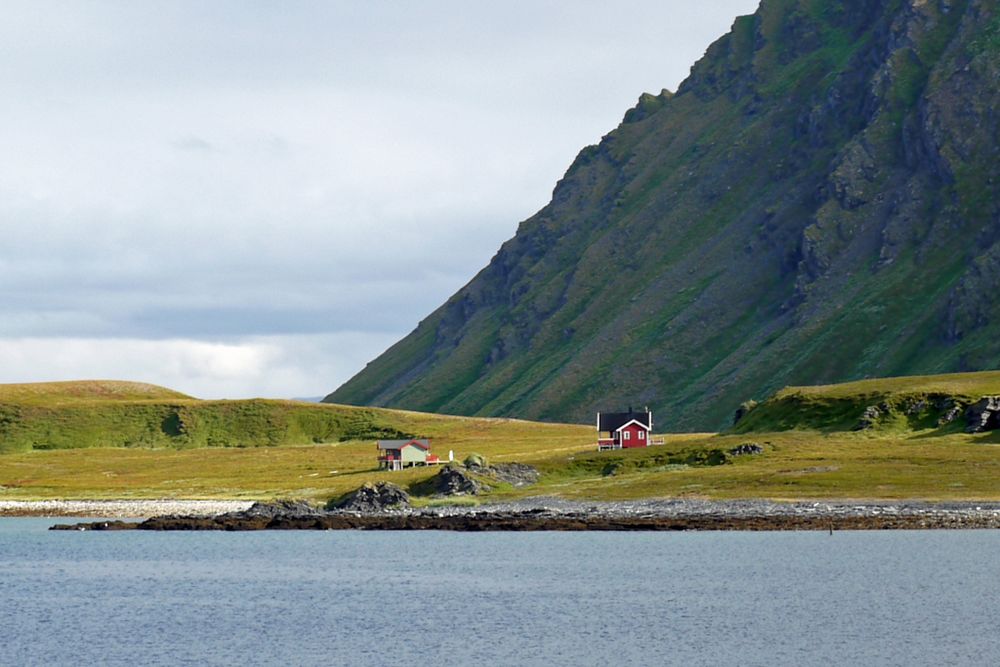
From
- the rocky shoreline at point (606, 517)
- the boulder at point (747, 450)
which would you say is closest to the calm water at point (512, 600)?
the rocky shoreline at point (606, 517)

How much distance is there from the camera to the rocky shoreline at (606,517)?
118m

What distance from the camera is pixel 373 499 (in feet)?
478

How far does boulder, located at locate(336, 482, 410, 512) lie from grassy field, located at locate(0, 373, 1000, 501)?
6.48m

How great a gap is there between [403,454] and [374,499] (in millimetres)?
37032

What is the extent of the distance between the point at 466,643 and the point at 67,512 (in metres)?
93.6

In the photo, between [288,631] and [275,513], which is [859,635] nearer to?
[288,631]

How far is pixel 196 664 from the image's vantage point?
64.9 meters

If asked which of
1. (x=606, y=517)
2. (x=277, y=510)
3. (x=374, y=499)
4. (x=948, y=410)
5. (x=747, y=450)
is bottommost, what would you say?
(x=606, y=517)

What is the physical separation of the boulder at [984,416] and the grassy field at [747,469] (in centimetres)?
169

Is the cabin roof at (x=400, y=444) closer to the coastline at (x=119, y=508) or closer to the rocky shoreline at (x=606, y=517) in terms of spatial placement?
the coastline at (x=119, y=508)

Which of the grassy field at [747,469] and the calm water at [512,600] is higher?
the grassy field at [747,469]

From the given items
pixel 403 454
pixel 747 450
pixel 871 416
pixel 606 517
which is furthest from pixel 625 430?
pixel 606 517

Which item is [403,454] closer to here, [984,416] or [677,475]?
[677,475]

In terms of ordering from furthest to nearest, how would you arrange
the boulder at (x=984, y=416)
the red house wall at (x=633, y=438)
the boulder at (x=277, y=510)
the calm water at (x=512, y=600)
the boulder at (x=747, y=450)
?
the red house wall at (x=633, y=438) → the boulder at (x=747, y=450) → the boulder at (x=984, y=416) → the boulder at (x=277, y=510) → the calm water at (x=512, y=600)
